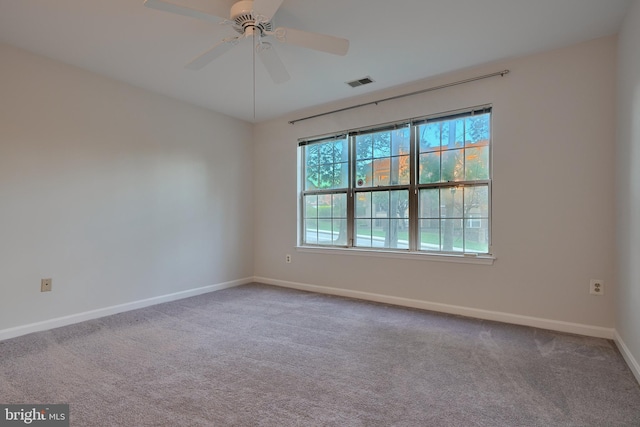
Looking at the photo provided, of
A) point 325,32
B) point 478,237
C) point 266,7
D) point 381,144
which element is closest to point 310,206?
point 381,144

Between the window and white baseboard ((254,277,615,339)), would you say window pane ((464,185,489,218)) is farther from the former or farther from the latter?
white baseboard ((254,277,615,339))

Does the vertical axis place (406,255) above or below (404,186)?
below

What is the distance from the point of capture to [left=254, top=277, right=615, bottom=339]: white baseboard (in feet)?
8.73

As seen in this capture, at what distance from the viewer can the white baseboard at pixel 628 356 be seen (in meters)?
1.96

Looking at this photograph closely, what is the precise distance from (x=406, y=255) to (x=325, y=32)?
7.77 ft

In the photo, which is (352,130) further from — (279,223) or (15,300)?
(15,300)

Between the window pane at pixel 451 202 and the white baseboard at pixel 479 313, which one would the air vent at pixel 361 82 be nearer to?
the window pane at pixel 451 202

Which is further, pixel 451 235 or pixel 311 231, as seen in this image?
pixel 311 231

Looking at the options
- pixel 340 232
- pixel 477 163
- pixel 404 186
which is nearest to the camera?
pixel 477 163

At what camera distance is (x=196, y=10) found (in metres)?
1.83

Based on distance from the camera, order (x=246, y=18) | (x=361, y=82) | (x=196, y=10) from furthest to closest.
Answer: (x=361, y=82), (x=246, y=18), (x=196, y=10)

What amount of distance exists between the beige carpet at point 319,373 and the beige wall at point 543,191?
34cm

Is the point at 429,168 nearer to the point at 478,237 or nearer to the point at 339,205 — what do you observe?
the point at 478,237

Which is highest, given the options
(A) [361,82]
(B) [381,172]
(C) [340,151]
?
(A) [361,82]
